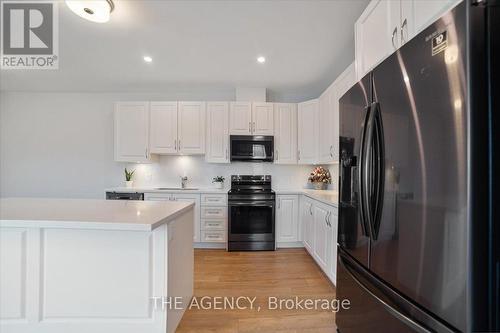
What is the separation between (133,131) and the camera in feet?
12.3

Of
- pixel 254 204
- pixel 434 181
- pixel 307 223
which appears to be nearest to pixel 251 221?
pixel 254 204

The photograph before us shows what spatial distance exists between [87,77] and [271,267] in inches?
155

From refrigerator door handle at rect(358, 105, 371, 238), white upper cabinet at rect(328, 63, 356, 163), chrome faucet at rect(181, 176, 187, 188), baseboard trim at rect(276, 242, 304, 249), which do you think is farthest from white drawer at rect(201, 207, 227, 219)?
refrigerator door handle at rect(358, 105, 371, 238)

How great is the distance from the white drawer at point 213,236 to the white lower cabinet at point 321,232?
4.09 feet

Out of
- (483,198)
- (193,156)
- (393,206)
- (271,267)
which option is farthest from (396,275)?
(193,156)

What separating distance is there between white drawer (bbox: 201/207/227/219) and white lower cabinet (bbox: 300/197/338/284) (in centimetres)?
122

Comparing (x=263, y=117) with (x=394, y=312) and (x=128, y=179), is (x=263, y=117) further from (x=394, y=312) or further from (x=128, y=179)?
(x=394, y=312)

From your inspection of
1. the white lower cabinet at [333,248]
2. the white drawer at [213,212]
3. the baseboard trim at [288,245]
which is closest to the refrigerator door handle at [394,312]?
the white lower cabinet at [333,248]

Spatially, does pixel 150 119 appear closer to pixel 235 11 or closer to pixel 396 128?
pixel 235 11

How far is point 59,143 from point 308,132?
4.59 metres

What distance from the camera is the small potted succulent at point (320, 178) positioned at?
368cm

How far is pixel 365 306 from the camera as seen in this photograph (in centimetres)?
118

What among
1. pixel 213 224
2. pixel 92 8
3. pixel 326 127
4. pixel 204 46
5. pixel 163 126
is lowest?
pixel 213 224

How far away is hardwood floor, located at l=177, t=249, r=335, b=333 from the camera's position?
1765 millimetres
